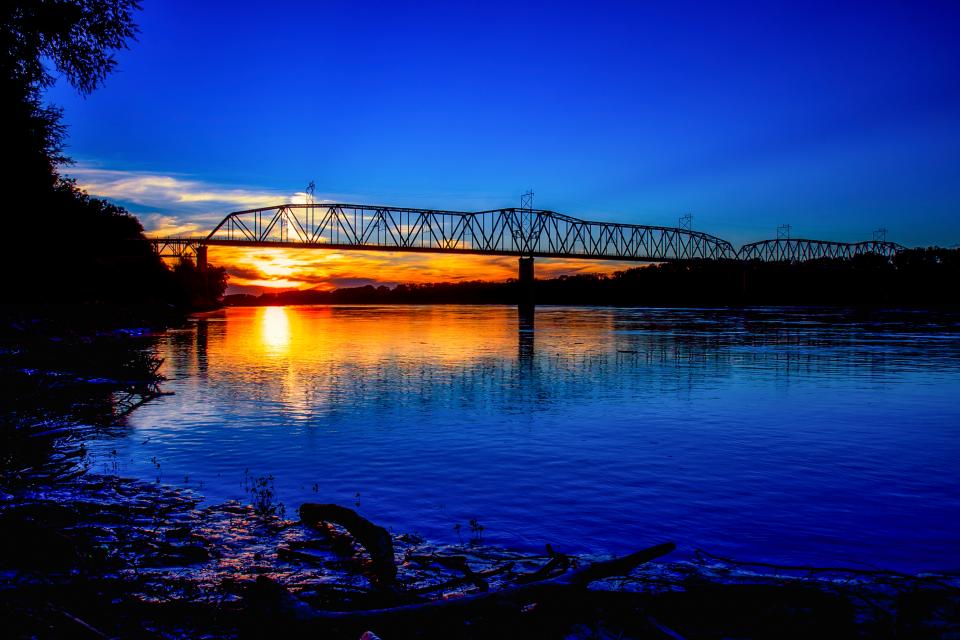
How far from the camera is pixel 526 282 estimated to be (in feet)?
615

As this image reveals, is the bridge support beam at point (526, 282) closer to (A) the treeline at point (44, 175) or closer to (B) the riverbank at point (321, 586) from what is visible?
(A) the treeline at point (44, 175)

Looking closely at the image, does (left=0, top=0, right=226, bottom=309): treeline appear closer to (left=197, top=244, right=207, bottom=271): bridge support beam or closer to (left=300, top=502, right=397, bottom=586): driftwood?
(left=300, top=502, right=397, bottom=586): driftwood

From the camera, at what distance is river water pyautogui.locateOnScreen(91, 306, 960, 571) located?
328 inches

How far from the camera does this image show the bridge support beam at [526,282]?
178m

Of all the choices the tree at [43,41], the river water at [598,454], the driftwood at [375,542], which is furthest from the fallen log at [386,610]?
the tree at [43,41]

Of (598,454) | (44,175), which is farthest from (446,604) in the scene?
(44,175)

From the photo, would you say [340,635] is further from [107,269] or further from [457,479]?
[107,269]

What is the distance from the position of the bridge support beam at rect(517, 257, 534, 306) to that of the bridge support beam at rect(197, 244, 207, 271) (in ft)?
257

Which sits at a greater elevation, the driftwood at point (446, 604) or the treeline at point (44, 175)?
the treeline at point (44, 175)

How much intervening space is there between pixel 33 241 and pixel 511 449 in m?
31.6

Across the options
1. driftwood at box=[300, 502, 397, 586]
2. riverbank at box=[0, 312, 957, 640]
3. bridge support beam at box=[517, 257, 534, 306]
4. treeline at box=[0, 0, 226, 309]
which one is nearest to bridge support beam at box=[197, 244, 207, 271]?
A: bridge support beam at box=[517, 257, 534, 306]

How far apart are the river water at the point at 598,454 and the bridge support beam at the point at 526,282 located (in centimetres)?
14928

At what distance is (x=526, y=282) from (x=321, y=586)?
182 m

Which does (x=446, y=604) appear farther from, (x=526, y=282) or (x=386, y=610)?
(x=526, y=282)
